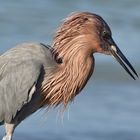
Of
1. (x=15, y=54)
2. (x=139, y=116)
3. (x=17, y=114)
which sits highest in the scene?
(x=15, y=54)

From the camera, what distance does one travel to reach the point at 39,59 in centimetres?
944

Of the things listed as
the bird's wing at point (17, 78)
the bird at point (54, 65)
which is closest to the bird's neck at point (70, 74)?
the bird at point (54, 65)

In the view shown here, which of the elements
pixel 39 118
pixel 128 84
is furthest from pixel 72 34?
pixel 128 84

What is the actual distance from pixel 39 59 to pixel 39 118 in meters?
2.90

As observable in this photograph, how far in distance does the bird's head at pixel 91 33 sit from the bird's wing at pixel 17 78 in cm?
36

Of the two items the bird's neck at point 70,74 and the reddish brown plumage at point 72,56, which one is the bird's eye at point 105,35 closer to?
the reddish brown plumage at point 72,56

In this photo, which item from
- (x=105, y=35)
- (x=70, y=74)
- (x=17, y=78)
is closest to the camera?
(x=105, y=35)

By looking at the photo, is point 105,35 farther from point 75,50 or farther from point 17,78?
point 17,78

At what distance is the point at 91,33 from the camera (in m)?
9.38

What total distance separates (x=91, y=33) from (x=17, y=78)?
0.86 meters

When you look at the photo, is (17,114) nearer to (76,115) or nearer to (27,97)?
(27,97)

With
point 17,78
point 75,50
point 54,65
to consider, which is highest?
point 75,50

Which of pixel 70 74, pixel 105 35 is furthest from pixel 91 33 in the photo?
pixel 70 74

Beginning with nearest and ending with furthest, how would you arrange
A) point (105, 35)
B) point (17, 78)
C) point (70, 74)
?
point (105, 35)
point (17, 78)
point (70, 74)
